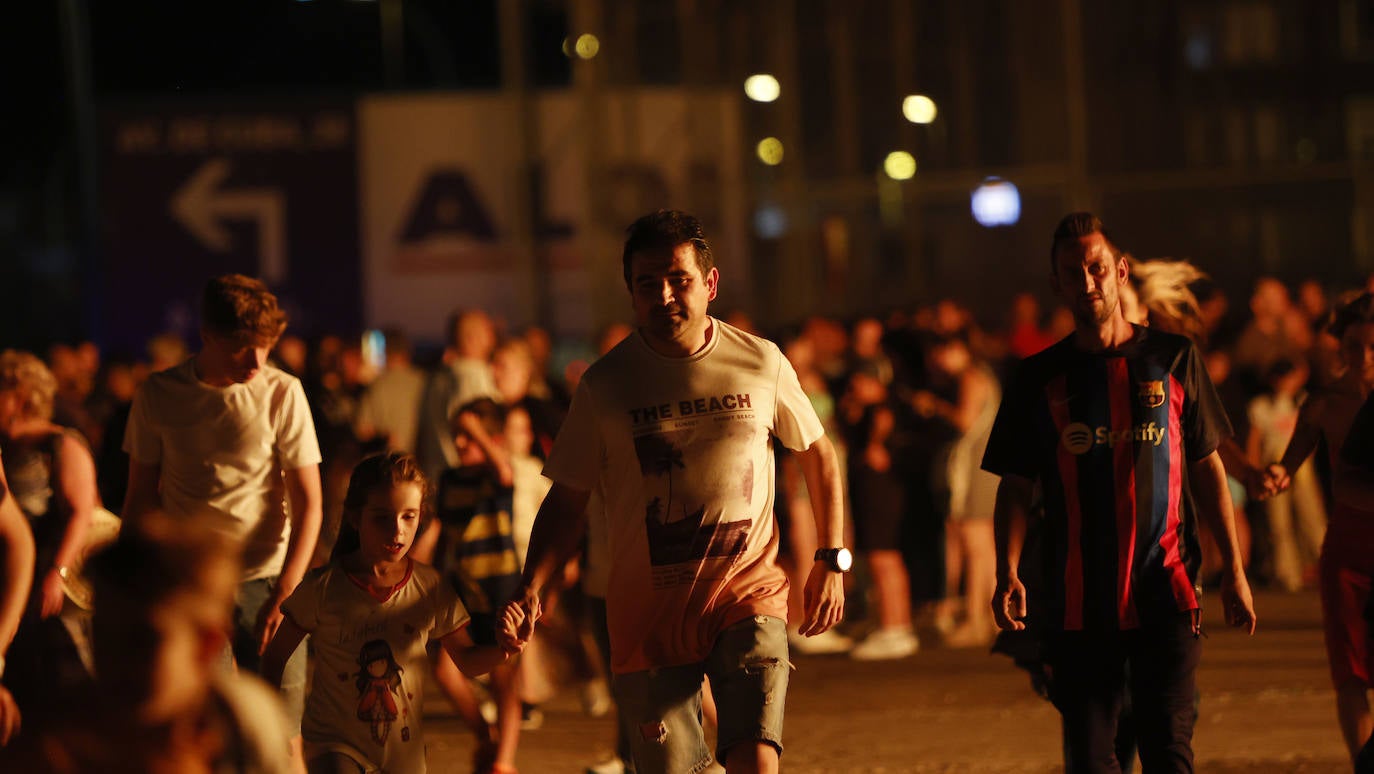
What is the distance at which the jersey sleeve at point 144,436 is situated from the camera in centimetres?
624

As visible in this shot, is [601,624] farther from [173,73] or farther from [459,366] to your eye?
[173,73]

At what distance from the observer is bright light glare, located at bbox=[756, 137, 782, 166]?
81.2 ft

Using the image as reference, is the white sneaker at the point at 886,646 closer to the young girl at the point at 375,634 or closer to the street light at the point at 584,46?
the young girl at the point at 375,634

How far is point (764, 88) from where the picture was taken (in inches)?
981

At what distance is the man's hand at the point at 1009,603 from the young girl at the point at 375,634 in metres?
1.44

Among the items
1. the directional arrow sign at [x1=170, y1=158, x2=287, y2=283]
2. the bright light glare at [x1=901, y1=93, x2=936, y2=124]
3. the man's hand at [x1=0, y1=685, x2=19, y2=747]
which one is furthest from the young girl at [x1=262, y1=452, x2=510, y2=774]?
the bright light glare at [x1=901, y1=93, x2=936, y2=124]

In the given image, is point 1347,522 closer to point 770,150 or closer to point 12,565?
point 12,565

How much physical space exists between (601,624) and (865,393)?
4.15 metres

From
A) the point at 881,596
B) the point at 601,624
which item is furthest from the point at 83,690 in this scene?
the point at 881,596

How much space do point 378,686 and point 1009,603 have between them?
1811 millimetres

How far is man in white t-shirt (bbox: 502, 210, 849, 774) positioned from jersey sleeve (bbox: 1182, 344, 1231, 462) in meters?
1.17

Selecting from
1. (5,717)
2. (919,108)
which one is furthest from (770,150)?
(5,717)

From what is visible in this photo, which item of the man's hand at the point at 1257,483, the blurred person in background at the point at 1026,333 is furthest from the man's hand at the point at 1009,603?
the blurred person in background at the point at 1026,333

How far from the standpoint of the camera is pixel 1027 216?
80.1ft
